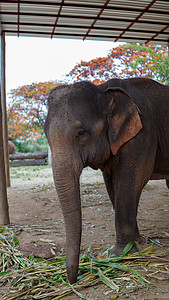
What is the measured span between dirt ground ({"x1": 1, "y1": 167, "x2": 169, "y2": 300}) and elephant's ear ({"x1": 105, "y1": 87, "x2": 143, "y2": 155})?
1183 mm

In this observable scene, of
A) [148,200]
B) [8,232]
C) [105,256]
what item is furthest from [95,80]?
[105,256]

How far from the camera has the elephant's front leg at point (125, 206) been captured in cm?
306

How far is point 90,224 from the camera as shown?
4.43 m

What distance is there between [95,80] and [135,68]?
6.46 feet

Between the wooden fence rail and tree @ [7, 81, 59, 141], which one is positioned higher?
tree @ [7, 81, 59, 141]

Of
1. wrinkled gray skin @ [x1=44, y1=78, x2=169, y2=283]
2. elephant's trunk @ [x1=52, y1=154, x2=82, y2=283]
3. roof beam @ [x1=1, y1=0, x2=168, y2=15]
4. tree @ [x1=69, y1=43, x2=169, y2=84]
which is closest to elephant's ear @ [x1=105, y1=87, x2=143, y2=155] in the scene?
wrinkled gray skin @ [x1=44, y1=78, x2=169, y2=283]

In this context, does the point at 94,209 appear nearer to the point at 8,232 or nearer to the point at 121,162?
the point at 8,232

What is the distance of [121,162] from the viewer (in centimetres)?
307

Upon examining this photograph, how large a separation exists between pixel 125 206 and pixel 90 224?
148 centimetres

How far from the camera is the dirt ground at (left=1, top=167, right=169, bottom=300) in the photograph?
8.42ft

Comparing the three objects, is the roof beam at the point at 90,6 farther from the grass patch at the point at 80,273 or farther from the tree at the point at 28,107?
the tree at the point at 28,107

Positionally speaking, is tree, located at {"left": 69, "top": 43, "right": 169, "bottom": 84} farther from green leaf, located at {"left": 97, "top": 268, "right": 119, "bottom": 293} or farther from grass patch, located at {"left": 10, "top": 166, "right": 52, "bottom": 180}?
green leaf, located at {"left": 97, "top": 268, "right": 119, "bottom": 293}

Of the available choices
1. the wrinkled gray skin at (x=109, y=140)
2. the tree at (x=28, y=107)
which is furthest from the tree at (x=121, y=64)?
the wrinkled gray skin at (x=109, y=140)

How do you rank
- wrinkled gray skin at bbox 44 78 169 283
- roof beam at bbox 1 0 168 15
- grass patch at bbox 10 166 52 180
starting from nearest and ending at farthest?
wrinkled gray skin at bbox 44 78 169 283, roof beam at bbox 1 0 168 15, grass patch at bbox 10 166 52 180
